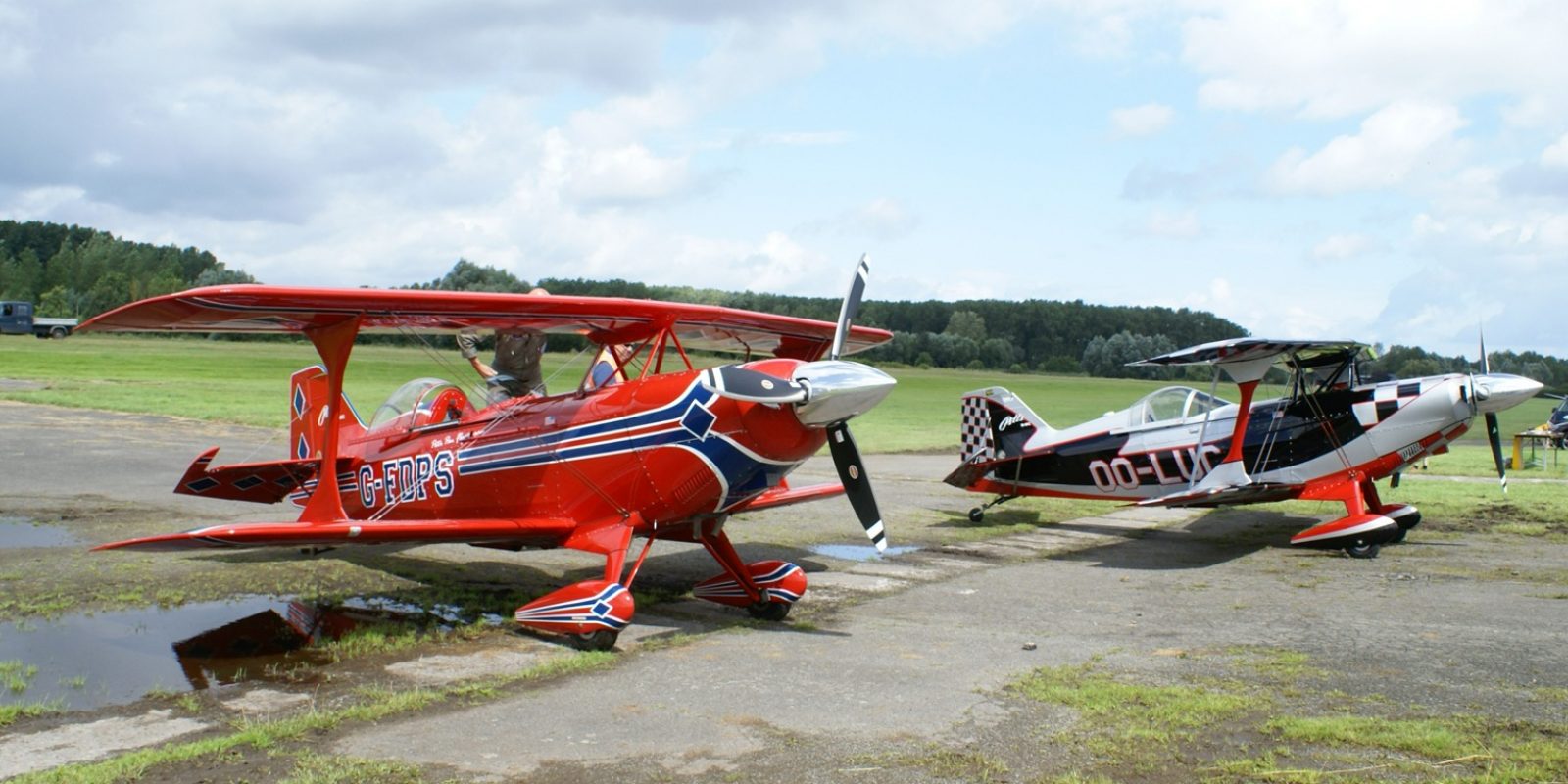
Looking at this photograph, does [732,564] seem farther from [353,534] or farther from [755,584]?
[353,534]

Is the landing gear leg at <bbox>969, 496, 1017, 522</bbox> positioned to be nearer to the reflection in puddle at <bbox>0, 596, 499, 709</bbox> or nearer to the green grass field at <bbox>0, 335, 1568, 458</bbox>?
the green grass field at <bbox>0, 335, 1568, 458</bbox>

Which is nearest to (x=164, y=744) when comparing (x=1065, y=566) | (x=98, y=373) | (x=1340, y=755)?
(x=1340, y=755)

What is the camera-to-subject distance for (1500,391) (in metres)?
12.6

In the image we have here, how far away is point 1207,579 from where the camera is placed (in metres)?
11.0

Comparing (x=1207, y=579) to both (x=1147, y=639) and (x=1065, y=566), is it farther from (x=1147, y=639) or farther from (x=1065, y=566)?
(x=1147, y=639)

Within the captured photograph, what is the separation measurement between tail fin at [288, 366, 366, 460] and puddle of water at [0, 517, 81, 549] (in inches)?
87.4

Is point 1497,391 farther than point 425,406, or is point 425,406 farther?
point 1497,391

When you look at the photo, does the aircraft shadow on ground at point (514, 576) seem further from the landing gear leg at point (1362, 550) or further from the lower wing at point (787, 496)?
the landing gear leg at point (1362, 550)

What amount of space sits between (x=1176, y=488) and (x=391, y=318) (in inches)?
391

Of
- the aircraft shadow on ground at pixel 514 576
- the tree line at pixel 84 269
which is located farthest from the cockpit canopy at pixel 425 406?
the tree line at pixel 84 269

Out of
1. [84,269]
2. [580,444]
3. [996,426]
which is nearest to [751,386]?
[580,444]

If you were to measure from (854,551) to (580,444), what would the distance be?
4861 millimetres

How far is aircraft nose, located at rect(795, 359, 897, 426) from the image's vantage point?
732cm

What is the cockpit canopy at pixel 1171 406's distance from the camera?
14242 mm
